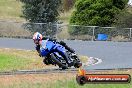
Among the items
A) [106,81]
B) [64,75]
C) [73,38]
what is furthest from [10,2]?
[106,81]

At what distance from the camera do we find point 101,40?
158ft

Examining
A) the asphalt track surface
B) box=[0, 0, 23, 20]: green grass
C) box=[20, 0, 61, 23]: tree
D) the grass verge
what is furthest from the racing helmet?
box=[0, 0, 23, 20]: green grass

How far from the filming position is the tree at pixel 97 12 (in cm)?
5300

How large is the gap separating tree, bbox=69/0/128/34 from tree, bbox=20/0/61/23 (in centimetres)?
250

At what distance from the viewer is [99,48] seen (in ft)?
137

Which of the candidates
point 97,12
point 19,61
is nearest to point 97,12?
point 97,12

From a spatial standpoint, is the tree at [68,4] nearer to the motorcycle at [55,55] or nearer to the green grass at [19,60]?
the green grass at [19,60]

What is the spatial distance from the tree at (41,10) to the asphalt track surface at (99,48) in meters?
6.52

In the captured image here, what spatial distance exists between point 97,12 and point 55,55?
1654 inches

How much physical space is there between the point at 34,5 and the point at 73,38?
7.88 meters

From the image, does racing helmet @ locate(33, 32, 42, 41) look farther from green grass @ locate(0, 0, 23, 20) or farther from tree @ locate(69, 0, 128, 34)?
green grass @ locate(0, 0, 23, 20)

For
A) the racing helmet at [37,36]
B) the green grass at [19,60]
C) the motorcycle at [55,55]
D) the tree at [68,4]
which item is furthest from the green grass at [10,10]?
the racing helmet at [37,36]

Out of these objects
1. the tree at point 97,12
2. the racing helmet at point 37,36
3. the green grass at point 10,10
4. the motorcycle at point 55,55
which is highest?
the green grass at point 10,10

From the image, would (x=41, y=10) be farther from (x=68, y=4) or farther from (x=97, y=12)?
(x=68, y=4)
